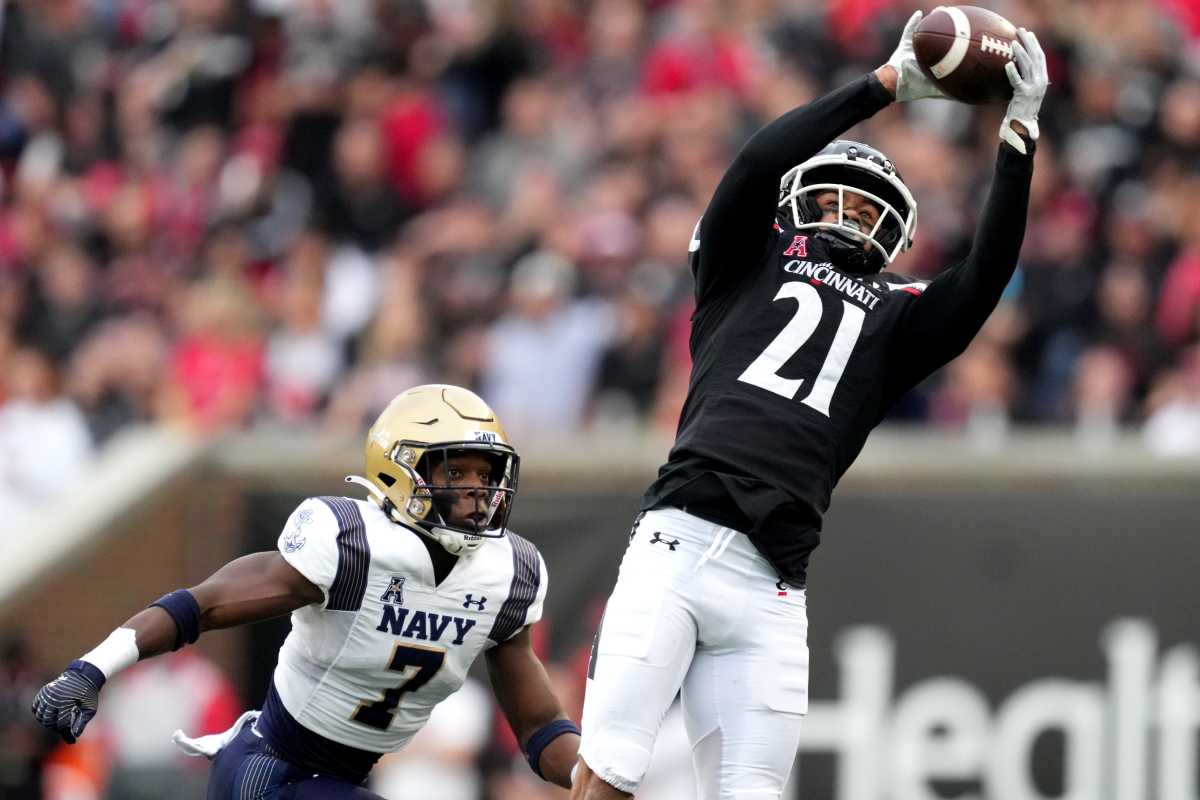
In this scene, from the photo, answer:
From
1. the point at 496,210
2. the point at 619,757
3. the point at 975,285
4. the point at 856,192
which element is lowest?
the point at 619,757

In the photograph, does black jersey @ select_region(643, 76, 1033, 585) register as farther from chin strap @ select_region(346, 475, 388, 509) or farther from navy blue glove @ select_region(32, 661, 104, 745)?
navy blue glove @ select_region(32, 661, 104, 745)

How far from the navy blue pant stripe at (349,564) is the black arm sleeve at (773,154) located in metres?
1.19

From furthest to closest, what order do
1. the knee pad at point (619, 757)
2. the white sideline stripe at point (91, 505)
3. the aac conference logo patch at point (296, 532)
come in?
the white sideline stripe at point (91, 505), the aac conference logo patch at point (296, 532), the knee pad at point (619, 757)

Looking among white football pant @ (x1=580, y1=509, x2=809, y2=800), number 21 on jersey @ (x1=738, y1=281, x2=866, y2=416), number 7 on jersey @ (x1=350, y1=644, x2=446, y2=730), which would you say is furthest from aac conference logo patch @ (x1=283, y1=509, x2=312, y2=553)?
number 21 on jersey @ (x1=738, y1=281, x2=866, y2=416)

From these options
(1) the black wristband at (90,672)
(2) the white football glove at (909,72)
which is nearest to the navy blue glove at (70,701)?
(1) the black wristband at (90,672)

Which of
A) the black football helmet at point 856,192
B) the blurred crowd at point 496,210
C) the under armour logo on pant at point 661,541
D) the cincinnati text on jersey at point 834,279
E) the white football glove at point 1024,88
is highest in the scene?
the blurred crowd at point 496,210

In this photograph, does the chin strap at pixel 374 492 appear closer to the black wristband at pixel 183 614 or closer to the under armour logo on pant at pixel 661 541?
the black wristband at pixel 183 614

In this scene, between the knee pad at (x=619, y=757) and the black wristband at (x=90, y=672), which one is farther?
the knee pad at (x=619, y=757)

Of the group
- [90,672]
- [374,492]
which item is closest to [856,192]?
[374,492]

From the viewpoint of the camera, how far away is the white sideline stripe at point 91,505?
9500mm

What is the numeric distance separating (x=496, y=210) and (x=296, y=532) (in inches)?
248

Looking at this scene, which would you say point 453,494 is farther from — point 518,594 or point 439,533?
point 518,594

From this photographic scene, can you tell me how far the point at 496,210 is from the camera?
11.5 m

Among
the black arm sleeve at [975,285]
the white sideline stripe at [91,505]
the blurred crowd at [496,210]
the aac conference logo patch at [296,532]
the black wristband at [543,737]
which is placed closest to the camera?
the black arm sleeve at [975,285]
